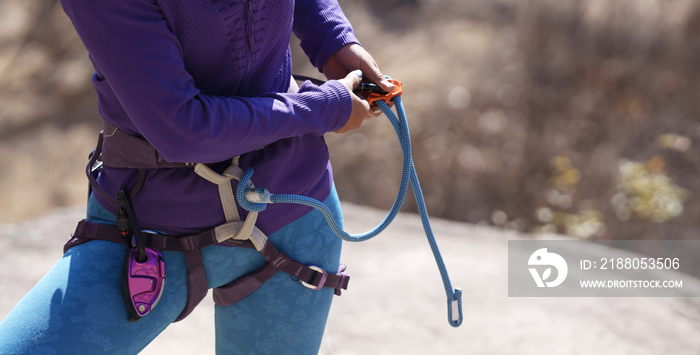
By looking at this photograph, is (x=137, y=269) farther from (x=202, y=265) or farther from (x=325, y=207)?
(x=325, y=207)

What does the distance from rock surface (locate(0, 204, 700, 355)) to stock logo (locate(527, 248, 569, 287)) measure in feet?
0.44

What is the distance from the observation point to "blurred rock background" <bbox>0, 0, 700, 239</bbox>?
3.71 m

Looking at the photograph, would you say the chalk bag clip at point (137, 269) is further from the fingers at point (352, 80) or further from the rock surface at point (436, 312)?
the rock surface at point (436, 312)

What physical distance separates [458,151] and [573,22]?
4.36ft

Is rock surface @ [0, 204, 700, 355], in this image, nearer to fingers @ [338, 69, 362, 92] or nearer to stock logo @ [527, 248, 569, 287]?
stock logo @ [527, 248, 569, 287]

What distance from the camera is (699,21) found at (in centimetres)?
370

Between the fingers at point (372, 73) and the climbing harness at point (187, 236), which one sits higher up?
the fingers at point (372, 73)

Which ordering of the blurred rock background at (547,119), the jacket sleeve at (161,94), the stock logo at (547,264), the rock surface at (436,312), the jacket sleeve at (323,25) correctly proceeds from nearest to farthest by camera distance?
the jacket sleeve at (161,94) → the jacket sleeve at (323,25) → the rock surface at (436,312) → the stock logo at (547,264) → the blurred rock background at (547,119)

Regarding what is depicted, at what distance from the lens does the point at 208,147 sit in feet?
2.00

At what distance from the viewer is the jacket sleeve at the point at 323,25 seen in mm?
887

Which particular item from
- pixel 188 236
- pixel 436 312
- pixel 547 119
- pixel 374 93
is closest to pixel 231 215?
pixel 188 236

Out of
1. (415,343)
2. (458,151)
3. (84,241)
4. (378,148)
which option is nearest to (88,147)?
(378,148)

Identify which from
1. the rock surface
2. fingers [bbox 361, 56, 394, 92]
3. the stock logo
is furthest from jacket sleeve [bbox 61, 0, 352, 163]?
the stock logo

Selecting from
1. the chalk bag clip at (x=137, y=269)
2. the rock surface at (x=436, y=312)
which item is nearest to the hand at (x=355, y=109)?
the chalk bag clip at (x=137, y=269)
